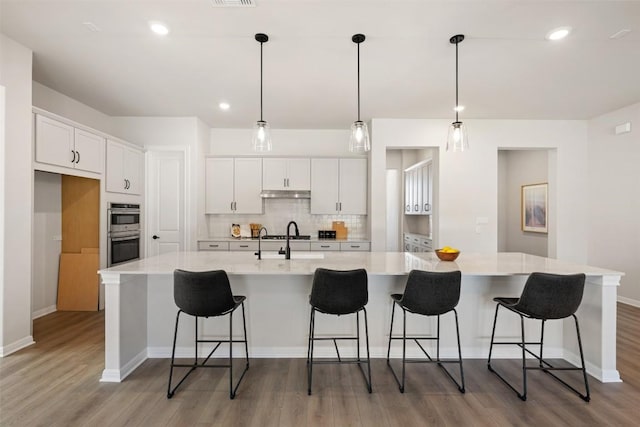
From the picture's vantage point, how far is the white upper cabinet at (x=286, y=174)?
5.45 meters

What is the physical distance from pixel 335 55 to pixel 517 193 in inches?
211

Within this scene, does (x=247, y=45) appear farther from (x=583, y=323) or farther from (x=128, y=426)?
(x=583, y=323)

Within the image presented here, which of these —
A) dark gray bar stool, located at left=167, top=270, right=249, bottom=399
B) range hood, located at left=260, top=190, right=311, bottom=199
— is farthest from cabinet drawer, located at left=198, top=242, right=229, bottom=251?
dark gray bar stool, located at left=167, top=270, right=249, bottom=399

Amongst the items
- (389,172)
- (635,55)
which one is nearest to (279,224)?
(389,172)

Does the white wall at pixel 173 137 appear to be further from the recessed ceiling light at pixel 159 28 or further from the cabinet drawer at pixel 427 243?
the cabinet drawer at pixel 427 243

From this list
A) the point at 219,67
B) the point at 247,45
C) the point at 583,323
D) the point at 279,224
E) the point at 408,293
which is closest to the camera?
the point at 408,293

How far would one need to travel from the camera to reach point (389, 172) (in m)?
7.10

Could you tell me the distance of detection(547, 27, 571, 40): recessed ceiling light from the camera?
2.57 m

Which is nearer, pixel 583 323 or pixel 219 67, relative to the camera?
pixel 583 323

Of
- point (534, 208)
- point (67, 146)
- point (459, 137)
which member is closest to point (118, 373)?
point (67, 146)

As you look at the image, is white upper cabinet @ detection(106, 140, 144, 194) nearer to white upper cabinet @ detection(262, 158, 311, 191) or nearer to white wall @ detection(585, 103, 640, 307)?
white upper cabinet @ detection(262, 158, 311, 191)

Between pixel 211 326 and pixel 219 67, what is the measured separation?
102 inches

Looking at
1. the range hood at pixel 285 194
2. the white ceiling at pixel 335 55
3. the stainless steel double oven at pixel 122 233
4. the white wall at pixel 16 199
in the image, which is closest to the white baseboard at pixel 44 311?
the stainless steel double oven at pixel 122 233

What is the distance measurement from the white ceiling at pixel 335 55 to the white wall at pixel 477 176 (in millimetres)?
364
